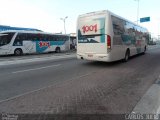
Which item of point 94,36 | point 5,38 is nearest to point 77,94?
point 94,36

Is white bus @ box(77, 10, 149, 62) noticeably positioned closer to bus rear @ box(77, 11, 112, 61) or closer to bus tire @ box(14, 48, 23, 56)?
bus rear @ box(77, 11, 112, 61)

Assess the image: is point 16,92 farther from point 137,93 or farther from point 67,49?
point 67,49

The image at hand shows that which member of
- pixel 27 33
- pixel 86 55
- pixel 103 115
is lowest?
pixel 103 115

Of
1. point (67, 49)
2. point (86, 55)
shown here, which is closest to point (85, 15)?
point (86, 55)

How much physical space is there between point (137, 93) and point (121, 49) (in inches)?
303

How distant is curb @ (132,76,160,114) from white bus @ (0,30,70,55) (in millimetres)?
20460

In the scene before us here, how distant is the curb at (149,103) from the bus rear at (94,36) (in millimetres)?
5624

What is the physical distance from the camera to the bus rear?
38.8ft

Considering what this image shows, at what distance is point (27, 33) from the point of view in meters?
25.6

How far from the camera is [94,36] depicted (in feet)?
40.5

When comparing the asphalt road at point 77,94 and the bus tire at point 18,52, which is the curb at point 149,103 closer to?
the asphalt road at point 77,94

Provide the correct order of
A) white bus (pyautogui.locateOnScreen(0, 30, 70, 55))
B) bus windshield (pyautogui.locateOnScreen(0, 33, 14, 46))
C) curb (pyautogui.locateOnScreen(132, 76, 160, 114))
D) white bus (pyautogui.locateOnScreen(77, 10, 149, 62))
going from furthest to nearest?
white bus (pyautogui.locateOnScreen(0, 30, 70, 55))
bus windshield (pyautogui.locateOnScreen(0, 33, 14, 46))
white bus (pyautogui.locateOnScreen(77, 10, 149, 62))
curb (pyautogui.locateOnScreen(132, 76, 160, 114))

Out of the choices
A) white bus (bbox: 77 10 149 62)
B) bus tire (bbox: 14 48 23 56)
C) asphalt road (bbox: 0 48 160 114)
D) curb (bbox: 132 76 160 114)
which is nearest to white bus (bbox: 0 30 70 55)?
bus tire (bbox: 14 48 23 56)

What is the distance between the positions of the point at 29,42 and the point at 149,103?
2293 cm
